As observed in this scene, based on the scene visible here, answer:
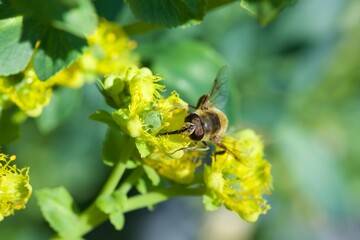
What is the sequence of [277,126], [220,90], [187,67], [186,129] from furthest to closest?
[277,126], [187,67], [220,90], [186,129]

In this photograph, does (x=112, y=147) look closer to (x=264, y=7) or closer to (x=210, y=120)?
(x=210, y=120)

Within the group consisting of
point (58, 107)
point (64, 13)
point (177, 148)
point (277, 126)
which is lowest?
point (277, 126)

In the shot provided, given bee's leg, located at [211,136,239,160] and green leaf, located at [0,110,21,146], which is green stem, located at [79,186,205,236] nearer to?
bee's leg, located at [211,136,239,160]

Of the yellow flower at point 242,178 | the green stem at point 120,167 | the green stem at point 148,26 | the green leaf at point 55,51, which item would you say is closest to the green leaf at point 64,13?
the green leaf at point 55,51

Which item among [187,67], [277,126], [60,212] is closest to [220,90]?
[187,67]

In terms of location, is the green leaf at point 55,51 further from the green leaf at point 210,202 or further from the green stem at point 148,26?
the green leaf at point 210,202

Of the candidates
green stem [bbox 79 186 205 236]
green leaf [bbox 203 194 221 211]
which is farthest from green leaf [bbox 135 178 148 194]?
green leaf [bbox 203 194 221 211]
